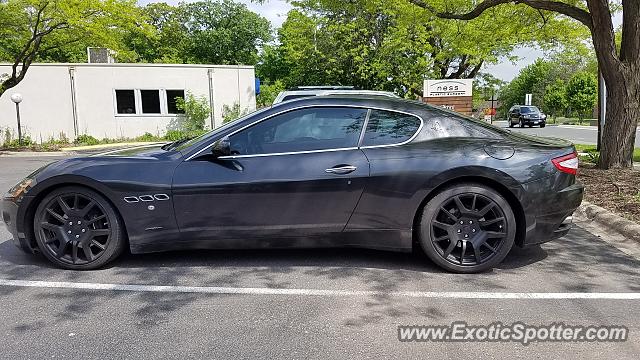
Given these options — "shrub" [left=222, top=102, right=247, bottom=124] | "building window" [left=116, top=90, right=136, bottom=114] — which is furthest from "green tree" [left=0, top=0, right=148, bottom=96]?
"shrub" [left=222, top=102, right=247, bottom=124]

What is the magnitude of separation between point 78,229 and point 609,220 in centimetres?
533

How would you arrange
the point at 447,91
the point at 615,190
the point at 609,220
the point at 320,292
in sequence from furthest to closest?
the point at 447,91 < the point at 615,190 < the point at 609,220 < the point at 320,292

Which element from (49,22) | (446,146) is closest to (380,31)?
(49,22)

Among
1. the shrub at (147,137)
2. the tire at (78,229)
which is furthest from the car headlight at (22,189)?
the shrub at (147,137)

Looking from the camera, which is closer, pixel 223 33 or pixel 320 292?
pixel 320 292

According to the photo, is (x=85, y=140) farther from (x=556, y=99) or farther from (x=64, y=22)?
(x=556, y=99)

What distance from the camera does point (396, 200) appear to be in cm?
404

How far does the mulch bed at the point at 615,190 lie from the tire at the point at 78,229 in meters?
5.15

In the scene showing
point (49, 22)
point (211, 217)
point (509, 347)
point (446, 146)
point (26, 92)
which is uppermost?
point (49, 22)

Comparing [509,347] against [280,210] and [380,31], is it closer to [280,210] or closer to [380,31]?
[280,210]

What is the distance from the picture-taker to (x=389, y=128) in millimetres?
4230

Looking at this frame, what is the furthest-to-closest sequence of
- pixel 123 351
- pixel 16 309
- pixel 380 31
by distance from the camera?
1. pixel 380 31
2. pixel 16 309
3. pixel 123 351

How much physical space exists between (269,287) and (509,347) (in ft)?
5.77

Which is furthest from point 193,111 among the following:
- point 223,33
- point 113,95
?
point 223,33
